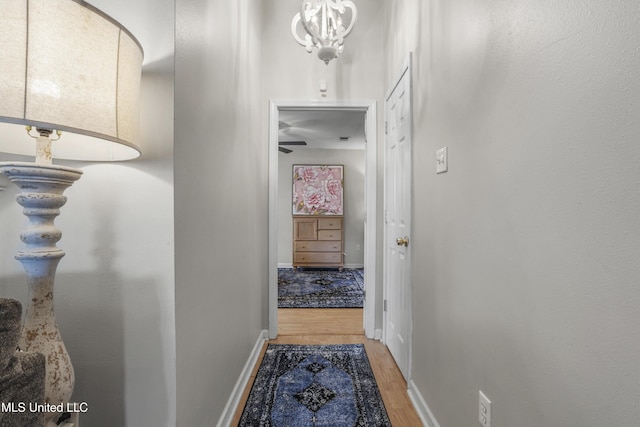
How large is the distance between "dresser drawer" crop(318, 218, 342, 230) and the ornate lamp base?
4.47 meters

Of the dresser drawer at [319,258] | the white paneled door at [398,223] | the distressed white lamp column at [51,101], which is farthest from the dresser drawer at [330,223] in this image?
the distressed white lamp column at [51,101]

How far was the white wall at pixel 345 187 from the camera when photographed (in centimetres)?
539

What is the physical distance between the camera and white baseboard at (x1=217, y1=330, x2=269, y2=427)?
135cm

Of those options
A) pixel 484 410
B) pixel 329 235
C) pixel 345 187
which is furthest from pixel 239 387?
pixel 345 187

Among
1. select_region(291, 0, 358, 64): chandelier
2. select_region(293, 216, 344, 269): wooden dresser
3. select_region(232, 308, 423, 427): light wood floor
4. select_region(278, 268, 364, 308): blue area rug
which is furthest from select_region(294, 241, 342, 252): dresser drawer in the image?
select_region(291, 0, 358, 64): chandelier

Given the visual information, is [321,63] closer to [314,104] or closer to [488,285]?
[314,104]

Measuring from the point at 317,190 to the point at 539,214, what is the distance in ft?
14.9

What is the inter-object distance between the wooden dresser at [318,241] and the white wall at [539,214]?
145 inches

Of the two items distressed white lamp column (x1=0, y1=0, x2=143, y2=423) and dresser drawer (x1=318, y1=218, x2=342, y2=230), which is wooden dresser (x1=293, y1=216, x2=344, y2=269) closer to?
dresser drawer (x1=318, y1=218, x2=342, y2=230)

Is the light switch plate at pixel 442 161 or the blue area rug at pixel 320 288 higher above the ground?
the light switch plate at pixel 442 161

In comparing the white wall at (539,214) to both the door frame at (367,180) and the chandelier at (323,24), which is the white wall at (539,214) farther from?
the door frame at (367,180)

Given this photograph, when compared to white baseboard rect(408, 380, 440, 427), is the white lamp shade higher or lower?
higher

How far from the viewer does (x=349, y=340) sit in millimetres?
2359

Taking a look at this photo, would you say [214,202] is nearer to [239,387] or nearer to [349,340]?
[239,387]
